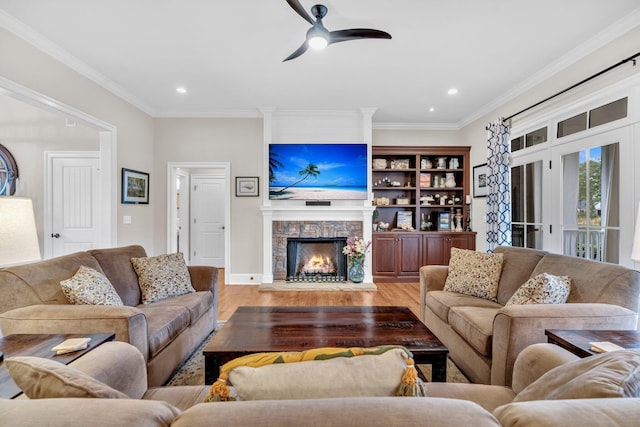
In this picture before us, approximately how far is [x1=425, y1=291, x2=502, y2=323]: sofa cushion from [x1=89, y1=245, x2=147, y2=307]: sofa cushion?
2544mm

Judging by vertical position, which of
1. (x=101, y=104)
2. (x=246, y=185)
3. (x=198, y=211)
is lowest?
(x=198, y=211)

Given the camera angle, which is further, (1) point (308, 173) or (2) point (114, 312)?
(1) point (308, 173)

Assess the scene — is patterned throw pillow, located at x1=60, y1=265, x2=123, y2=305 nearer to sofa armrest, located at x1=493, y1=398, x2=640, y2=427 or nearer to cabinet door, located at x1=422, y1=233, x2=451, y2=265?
sofa armrest, located at x1=493, y1=398, x2=640, y2=427

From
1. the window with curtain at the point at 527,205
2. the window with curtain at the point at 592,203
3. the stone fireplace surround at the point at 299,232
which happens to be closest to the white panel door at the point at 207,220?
the stone fireplace surround at the point at 299,232

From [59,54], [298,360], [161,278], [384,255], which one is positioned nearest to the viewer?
[298,360]

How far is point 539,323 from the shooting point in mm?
1664

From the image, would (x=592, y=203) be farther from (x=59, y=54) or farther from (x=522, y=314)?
(x=59, y=54)

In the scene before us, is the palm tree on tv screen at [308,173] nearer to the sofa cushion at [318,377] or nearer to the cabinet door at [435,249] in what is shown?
the cabinet door at [435,249]

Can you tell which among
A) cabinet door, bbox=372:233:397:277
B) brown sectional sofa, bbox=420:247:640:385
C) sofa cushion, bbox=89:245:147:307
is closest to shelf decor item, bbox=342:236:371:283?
cabinet door, bbox=372:233:397:277

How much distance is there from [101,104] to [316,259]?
11.9ft

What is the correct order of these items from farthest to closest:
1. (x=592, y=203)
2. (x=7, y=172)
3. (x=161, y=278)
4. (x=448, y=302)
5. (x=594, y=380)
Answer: (x=7, y=172) → (x=592, y=203) → (x=161, y=278) → (x=448, y=302) → (x=594, y=380)

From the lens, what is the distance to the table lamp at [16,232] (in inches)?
55.9

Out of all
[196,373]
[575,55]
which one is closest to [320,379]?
[196,373]

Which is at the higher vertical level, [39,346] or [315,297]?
[39,346]
